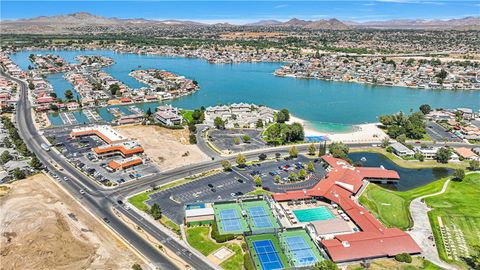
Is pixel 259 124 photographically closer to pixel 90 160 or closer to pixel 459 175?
pixel 90 160

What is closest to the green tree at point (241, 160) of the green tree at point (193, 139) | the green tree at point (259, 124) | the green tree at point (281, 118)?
the green tree at point (193, 139)

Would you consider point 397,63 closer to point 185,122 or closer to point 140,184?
point 185,122

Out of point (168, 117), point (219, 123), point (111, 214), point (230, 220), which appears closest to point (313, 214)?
point (230, 220)

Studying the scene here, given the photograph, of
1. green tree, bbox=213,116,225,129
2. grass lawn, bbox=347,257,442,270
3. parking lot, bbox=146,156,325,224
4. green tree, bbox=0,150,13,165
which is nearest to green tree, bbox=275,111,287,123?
green tree, bbox=213,116,225,129

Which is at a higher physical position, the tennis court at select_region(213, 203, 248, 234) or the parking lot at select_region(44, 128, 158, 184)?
the parking lot at select_region(44, 128, 158, 184)

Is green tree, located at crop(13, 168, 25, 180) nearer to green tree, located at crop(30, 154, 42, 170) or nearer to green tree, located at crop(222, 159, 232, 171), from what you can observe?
green tree, located at crop(30, 154, 42, 170)

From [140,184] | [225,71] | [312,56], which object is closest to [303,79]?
[225,71]
